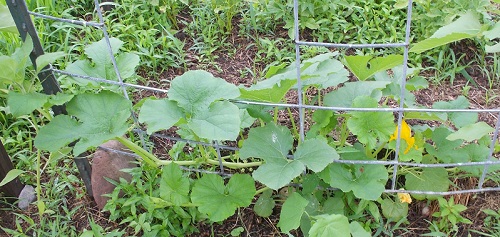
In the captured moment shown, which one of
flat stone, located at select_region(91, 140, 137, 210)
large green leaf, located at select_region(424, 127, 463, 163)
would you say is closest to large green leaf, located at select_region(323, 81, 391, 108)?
large green leaf, located at select_region(424, 127, 463, 163)

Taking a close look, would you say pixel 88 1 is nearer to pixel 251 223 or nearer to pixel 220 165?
pixel 220 165

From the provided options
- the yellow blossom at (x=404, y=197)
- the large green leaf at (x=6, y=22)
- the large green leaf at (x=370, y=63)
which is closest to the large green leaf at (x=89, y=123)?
the large green leaf at (x=6, y=22)

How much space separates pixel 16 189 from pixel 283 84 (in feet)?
4.66

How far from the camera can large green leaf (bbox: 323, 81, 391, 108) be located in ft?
7.60

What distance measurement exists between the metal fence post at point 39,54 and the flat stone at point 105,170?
0.06 metres

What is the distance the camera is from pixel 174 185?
2.34m

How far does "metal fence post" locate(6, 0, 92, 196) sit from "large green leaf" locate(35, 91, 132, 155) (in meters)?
0.19

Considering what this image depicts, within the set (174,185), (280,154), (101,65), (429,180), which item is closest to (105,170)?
(174,185)

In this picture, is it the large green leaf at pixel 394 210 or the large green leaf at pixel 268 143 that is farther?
the large green leaf at pixel 394 210

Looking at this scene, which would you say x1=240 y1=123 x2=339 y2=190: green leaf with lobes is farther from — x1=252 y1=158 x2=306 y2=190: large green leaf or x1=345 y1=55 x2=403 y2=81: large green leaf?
x1=345 y1=55 x2=403 y2=81: large green leaf

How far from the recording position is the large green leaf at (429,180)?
241 cm

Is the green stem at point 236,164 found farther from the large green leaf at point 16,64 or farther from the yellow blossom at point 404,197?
the large green leaf at point 16,64

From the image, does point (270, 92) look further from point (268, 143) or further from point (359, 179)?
point (359, 179)

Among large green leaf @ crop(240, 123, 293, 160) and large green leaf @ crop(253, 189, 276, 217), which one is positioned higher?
large green leaf @ crop(240, 123, 293, 160)
